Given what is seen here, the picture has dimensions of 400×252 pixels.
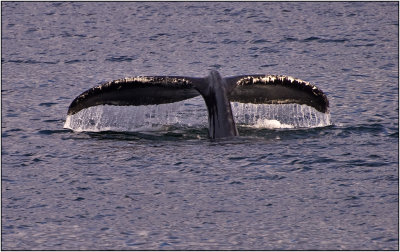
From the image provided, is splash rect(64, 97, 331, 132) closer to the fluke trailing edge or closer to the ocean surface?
the ocean surface

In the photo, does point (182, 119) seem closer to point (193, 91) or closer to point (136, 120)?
point (136, 120)

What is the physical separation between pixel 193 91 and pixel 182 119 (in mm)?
2224

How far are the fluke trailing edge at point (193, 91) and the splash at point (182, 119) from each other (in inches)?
26.7

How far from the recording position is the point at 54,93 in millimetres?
25125

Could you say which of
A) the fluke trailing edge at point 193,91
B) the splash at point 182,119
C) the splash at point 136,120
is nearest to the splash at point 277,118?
the splash at point 182,119

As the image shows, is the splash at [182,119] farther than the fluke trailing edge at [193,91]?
Yes

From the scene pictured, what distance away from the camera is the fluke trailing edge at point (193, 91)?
1873 cm

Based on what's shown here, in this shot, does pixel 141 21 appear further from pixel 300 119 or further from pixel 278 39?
pixel 300 119

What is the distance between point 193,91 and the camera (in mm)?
18938

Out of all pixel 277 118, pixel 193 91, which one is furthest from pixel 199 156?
pixel 277 118

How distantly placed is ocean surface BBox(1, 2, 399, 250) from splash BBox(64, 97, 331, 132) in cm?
6

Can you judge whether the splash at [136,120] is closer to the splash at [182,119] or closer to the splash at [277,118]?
the splash at [182,119]

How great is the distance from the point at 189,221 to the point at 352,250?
245 centimetres

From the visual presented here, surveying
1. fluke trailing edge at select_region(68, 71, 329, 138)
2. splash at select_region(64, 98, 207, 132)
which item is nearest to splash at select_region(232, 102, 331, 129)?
splash at select_region(64, 98, 207, 132)
